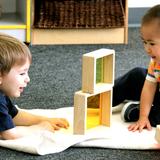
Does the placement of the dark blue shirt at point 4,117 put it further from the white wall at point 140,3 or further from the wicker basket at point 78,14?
the white wall at point 140,3

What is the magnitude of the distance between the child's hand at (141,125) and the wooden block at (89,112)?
8cm

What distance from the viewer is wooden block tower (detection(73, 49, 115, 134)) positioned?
1.37 m

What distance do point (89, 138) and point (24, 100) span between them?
0.45 meters

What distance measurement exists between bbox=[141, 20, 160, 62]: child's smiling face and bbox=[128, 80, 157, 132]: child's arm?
117 millimetres

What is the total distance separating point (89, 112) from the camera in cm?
149

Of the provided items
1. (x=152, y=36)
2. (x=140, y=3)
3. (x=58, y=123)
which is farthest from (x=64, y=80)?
(x=140, y=3)

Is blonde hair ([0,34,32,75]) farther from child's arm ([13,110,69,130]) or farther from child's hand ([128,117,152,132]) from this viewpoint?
child's hand ([128,117,152,132])

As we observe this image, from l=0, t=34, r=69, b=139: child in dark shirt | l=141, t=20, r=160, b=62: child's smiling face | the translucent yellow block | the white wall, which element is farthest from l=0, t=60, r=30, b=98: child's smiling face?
the white wall

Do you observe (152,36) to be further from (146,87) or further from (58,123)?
(58,123)

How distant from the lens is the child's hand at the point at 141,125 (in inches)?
59.7

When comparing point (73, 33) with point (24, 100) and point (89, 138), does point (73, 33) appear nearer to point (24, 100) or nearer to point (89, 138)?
point (24, 100)

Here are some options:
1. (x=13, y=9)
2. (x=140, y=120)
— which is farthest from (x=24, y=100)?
(x=13, y=9)

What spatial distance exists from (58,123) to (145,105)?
0.27 m

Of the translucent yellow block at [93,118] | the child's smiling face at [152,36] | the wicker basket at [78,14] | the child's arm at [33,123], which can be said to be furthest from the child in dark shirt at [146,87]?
the wicker basket at [78,14]
